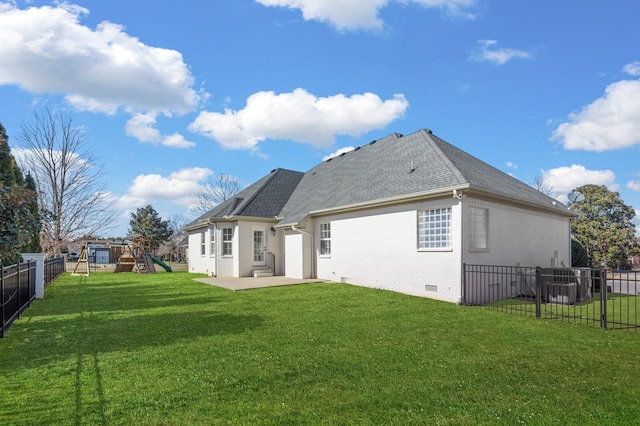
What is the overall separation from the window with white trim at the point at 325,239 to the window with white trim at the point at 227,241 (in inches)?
222

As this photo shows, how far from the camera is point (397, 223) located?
13312mm

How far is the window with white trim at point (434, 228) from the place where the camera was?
1168 cm

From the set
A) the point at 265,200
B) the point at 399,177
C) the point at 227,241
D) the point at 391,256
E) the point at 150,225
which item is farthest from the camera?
the point at 150,225

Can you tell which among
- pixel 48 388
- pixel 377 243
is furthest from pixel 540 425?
pixel 377 243

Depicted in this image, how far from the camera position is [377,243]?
14148mm

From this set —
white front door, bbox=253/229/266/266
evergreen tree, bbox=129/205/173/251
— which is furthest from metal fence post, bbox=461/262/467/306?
evergreen tree, bbox=129/205/173/251

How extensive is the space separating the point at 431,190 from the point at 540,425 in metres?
8.65

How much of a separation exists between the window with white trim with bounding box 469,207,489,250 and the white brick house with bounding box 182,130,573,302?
33mm

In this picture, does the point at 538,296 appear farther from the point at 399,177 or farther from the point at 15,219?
the point at 15,219

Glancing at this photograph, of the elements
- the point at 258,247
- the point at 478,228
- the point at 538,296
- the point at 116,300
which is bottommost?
the point at 116,300

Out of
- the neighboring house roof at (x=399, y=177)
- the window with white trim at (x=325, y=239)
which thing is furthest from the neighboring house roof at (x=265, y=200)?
the window with white trim at (x=325, y=239)

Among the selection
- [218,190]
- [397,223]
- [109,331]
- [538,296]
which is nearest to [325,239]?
[397,223]

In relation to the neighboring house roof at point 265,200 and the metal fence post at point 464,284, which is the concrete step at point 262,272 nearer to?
the neighboring house roof at point 265,200

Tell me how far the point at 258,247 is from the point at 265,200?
9.61 ft
